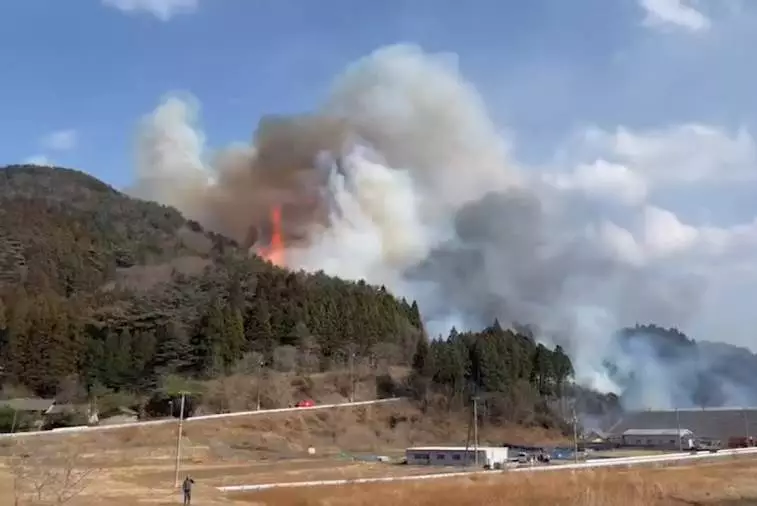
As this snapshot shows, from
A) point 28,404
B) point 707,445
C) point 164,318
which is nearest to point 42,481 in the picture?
point 28,404

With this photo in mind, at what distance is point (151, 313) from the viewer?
436 ft

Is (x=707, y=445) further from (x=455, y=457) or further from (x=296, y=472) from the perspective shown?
(x=296, y=472)

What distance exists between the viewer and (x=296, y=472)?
63.9 metres

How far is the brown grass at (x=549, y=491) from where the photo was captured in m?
44.0

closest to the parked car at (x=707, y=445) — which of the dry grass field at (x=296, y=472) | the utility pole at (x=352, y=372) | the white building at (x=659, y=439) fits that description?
the white building at (x=659, y=439)

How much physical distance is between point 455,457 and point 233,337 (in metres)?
51.0

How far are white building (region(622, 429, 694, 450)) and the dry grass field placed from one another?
1952 cm

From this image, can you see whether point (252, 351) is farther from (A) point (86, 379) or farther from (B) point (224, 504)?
(B) point (224, 504)

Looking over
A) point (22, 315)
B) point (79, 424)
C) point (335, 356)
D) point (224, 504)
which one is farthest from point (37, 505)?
Answer: point (335, 356)

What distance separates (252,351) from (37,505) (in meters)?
96.0

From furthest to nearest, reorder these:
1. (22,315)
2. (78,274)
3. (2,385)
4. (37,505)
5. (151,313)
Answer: (78,274)
(151,313)
(22,315)
(2,385)
(37,505)

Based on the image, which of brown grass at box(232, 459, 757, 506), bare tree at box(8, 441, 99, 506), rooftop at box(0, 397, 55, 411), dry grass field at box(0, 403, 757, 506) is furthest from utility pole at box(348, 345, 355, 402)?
bare tree at box(8, 441, 99, 506)

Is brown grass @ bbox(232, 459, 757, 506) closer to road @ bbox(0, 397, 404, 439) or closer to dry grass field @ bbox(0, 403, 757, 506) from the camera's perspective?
dry grass field @ bbox(0, 403, 757, 506)

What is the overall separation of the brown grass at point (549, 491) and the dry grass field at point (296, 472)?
0.08 meters
